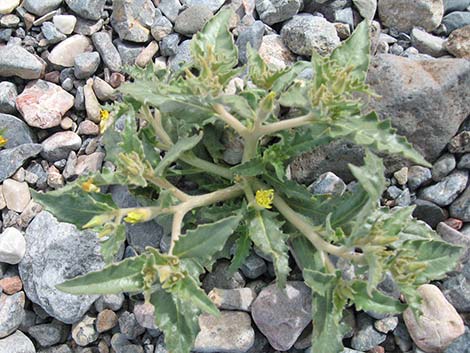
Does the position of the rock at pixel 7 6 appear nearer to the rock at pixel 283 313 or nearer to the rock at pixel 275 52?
the rock at pixel 275 52

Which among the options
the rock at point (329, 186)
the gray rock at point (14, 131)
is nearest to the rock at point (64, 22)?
the gray rock at point (14, 131)

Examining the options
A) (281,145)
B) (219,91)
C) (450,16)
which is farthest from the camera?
(450,16)

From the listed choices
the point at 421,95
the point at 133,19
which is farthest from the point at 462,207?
the point at 133,19

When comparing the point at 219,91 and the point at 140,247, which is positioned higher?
the point at 219,91

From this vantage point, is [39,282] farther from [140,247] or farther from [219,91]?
[219,91]

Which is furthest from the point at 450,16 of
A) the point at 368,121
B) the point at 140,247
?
the point at 140,247

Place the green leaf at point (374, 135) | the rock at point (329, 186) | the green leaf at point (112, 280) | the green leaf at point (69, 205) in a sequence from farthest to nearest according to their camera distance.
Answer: the rock at point (329, 186) < the green leaf at point (69, 205) < the green leaf at point (374, 135) < the green leaf at point (112, 280)

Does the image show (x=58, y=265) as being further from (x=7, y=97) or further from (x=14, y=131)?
(x=7, y=97)
